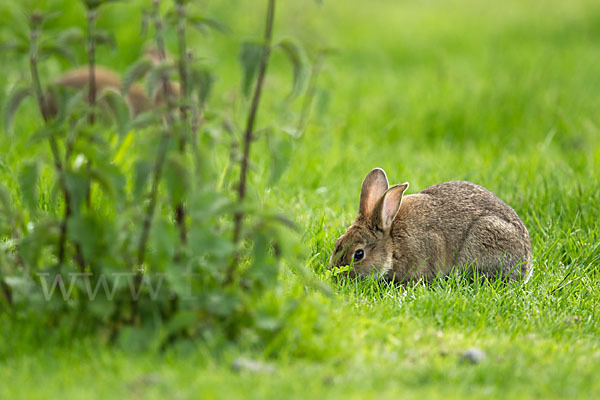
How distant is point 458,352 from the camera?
3602 millimetres

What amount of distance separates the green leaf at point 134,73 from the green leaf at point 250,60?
1.39ft

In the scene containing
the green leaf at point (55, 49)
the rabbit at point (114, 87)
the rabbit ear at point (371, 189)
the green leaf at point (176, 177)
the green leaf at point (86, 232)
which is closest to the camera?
the green leaf at point (176, 177)

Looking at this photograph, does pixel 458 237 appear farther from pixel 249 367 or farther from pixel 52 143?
Result: pixel 52 143

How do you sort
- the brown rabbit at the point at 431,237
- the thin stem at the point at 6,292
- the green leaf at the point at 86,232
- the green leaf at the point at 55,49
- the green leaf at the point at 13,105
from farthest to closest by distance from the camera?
the brown rabbit at the point at 431,237 → the thin stem at the point at 6,292 → the green leaf at the point at 55,49 → the green leaf at the point at 13,105 → the green leaf at the point at 86,232

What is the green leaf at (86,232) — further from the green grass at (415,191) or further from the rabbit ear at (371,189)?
the rabbit ear at (371,189)

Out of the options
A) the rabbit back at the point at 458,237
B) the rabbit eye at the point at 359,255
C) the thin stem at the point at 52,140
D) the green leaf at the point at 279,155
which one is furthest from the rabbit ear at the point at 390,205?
the thin stem at the point at 52,140

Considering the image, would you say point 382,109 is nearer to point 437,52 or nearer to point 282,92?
Answer: point 282,92

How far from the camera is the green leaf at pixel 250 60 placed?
10.5 ft

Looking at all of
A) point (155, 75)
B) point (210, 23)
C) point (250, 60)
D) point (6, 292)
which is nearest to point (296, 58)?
point (250, 60)

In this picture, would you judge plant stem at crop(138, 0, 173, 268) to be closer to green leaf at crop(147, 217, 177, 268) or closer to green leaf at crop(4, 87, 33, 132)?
green leaf at crop(147, 217, 177, 268)

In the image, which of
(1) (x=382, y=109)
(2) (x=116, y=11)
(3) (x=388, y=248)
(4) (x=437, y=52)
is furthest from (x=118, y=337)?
(4) (x=437, y=52)

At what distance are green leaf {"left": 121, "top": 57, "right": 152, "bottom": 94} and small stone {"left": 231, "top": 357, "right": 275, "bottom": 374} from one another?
1.25 metres

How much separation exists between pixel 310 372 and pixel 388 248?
6.06ft

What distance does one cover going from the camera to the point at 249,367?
3217 mm
